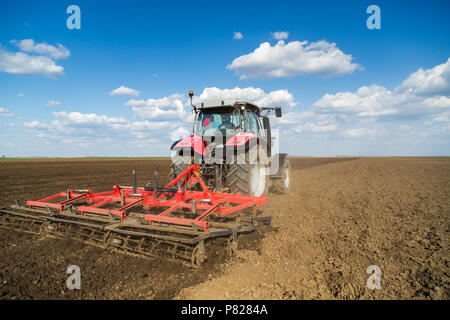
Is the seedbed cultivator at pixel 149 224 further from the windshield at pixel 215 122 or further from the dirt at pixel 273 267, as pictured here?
the windshield at pixel 215 122

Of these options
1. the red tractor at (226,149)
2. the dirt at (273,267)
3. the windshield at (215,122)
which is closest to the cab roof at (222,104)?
the red tractor at (226,149)

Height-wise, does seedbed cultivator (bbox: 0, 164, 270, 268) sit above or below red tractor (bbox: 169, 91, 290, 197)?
below

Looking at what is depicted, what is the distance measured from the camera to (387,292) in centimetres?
232

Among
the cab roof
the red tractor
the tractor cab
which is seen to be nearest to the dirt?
the red tractor

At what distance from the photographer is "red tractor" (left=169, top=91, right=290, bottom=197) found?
4469 mm

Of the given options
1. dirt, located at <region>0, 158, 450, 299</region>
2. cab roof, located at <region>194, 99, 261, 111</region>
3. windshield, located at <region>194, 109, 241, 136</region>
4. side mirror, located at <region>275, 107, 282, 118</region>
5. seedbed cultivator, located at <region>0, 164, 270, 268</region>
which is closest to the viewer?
dirt, located at <region>0, 158, 450, 299</region>

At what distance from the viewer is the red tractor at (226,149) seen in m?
4.47

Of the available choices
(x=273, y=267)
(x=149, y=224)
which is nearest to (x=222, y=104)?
(x=149, y=224)

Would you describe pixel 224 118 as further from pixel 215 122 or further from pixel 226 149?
pixel 226 149

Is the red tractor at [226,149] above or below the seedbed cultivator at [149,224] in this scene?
above

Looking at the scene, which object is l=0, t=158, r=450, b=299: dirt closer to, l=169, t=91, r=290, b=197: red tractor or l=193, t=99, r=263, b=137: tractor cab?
l=169, t=91, r=290, b=197: red tractor

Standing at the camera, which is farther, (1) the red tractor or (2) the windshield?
(2) the windshield
